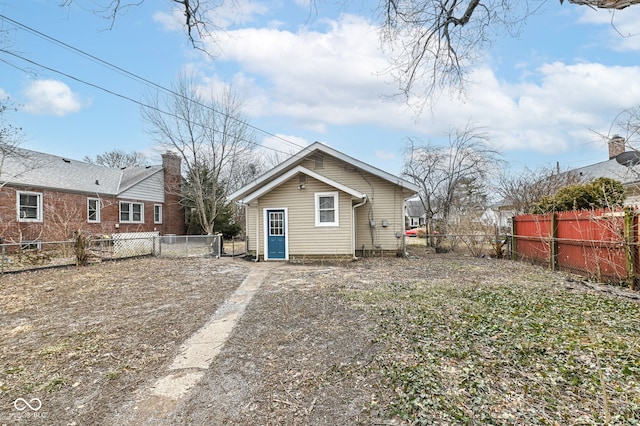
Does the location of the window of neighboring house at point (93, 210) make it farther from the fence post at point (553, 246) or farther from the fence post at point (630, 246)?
the fence post at point (630, 246)

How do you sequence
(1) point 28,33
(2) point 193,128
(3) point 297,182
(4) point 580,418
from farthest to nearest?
(2) point 193,128
(3) point 297,182
(1) point 28,33
(4) point 580,418

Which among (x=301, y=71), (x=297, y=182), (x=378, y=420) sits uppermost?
(x=301, y=71)

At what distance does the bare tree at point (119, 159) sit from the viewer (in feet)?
120

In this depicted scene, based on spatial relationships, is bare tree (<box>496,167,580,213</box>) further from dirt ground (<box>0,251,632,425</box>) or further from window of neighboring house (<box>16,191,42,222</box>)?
window of neighboring house (<box>16,191,42,222</box>)

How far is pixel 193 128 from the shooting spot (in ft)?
65.9

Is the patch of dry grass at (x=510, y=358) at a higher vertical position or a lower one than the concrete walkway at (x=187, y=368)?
higher

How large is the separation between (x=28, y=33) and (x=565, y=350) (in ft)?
35.7

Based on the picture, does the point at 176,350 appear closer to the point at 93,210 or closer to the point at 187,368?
the point at 187,368

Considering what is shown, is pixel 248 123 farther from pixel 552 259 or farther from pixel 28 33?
pixel 552 259

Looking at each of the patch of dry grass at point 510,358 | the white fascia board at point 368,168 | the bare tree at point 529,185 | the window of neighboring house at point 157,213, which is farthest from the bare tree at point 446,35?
the window of neighboring house at point 157,213

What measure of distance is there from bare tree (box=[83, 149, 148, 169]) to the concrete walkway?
36.9m

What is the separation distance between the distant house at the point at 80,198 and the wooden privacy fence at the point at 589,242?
51.3 feet

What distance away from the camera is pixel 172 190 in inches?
870

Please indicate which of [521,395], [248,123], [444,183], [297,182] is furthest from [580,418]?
[248,123]
